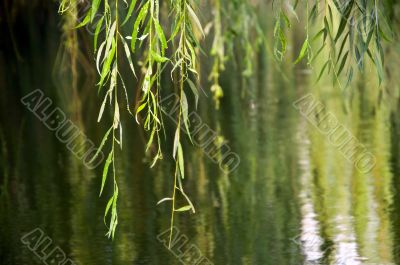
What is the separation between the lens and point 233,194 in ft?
24.3

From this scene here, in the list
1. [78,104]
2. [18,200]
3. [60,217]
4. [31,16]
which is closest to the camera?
[60,217]

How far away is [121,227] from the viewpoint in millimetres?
6477

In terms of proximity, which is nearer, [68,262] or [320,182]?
[68,262]

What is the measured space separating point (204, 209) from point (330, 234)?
3.41 ft

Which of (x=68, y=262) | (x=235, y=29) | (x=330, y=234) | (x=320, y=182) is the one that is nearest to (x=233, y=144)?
(x=235, y=29)

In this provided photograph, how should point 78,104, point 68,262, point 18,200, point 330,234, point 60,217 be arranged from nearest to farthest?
point 68,262, point 330,234, point 60,217, point 18,200, point 78,104

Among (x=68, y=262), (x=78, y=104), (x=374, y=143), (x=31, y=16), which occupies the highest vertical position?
(x=31, y=16)

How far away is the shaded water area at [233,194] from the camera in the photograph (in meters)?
5.85

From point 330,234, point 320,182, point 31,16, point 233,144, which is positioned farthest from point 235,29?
point 31,16

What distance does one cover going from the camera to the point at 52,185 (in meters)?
7.94

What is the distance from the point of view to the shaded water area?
19.2ft

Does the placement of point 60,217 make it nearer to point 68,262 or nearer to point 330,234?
point 68,262

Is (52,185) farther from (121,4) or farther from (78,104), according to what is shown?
(78,104)

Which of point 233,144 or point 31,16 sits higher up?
point 31,16
